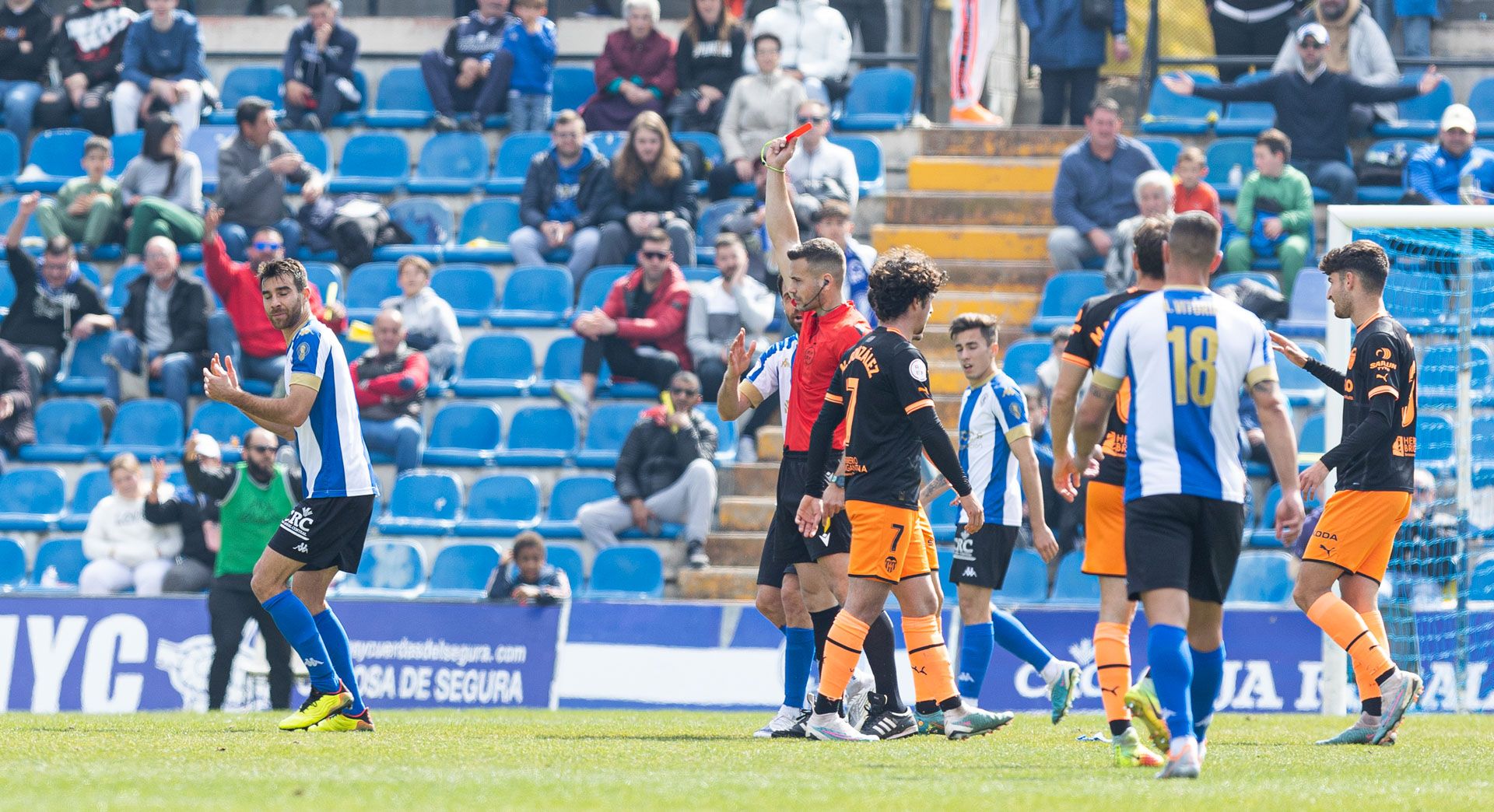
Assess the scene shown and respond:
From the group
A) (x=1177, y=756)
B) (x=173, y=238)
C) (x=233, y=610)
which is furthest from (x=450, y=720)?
(x=173, y=238)

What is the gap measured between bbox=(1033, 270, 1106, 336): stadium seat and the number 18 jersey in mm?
8699

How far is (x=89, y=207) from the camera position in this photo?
1833 cm

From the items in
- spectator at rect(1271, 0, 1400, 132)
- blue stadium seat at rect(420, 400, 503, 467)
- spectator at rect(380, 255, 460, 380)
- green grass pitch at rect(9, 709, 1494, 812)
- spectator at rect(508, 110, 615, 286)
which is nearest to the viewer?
green grass pitch at rect(9, 709, 1494, 812)

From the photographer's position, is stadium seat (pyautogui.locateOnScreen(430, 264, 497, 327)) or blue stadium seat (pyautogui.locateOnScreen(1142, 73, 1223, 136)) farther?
blue stadium seat (pyautogui.locateOnScreen(1142, 73, 1223, 136))

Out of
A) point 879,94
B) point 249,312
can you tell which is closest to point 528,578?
point 249,312

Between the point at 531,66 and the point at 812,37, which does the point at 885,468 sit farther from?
the point at 531,66

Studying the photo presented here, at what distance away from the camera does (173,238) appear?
18.2 m

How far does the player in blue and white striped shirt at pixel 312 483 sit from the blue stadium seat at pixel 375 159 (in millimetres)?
9837

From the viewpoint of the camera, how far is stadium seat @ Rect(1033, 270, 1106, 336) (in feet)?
52.2

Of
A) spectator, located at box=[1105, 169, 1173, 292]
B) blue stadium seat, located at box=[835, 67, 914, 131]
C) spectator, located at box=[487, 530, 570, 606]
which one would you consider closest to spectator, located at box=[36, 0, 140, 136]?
blue stadium seat, located at box=[835, 67, 914, 131]

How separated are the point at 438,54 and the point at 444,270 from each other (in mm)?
2558

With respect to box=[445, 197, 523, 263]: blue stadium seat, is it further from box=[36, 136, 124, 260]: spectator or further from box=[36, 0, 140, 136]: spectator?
box=[36, 0, 140, 136]: spectator

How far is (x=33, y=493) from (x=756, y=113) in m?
6.88

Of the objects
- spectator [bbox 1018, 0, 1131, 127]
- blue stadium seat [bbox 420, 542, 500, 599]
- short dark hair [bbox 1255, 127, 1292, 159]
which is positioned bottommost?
blue stadium seat [bbox 420, 542, 500, 599]
